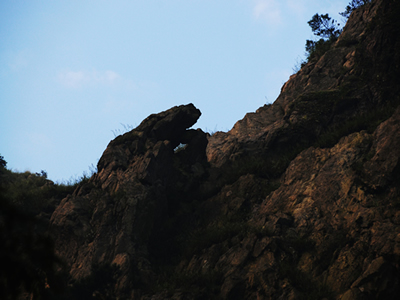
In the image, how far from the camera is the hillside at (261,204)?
1282 cm

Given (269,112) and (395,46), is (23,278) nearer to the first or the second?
(395,46)

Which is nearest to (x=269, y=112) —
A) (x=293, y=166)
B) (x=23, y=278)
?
(x=293, y=166)

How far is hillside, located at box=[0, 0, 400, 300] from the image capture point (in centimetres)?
1282

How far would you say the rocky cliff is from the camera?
12812mm

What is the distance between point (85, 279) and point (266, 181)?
10065 millimetres

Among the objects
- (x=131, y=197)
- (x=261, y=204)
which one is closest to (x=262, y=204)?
(x=261, y=204)

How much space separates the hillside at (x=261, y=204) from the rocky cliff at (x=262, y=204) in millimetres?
56

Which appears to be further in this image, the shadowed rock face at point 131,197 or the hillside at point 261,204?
the shadowed rock face at point 131,197

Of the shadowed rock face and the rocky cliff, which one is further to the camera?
the shadowed rock face

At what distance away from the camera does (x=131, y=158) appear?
20.6 metres

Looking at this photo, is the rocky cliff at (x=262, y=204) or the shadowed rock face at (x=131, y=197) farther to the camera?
the shadowed rock face at (x=131, y=197)

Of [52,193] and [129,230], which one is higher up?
[52,193]

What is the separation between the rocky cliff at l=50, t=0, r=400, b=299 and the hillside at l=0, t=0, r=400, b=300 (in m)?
0.06

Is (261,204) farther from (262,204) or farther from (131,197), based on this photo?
(131,197)
